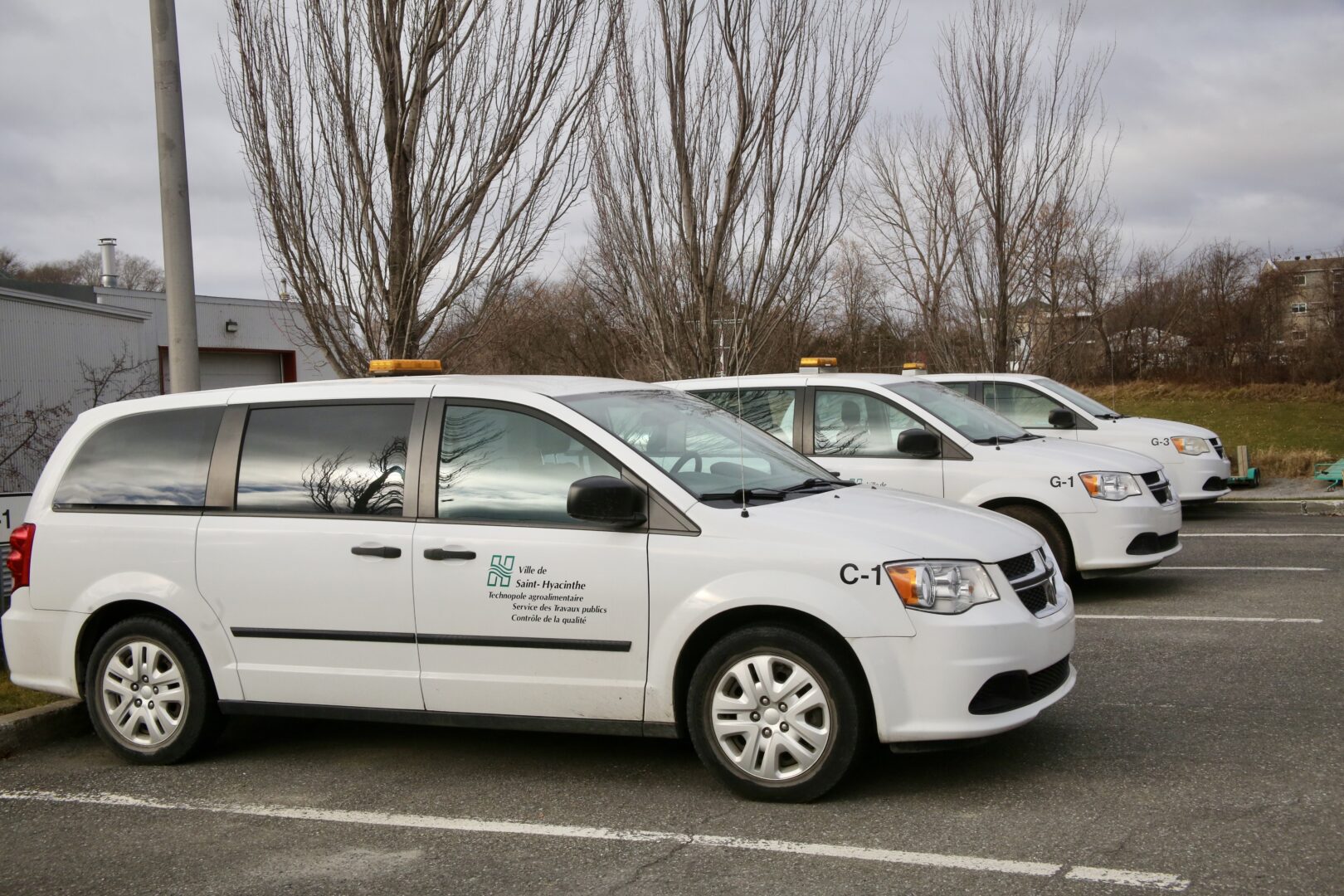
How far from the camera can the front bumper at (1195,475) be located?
14.1 m

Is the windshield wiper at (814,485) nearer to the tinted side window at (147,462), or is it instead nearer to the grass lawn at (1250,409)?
the tinted side window at (147,462)

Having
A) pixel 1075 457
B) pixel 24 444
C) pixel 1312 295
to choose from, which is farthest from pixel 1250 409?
pixel 24 444

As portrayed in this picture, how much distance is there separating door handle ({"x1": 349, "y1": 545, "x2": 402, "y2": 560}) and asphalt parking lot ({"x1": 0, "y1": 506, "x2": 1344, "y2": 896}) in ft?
3.17

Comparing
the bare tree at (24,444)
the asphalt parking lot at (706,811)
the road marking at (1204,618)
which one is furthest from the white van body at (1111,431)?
the bare tree at (24,444)

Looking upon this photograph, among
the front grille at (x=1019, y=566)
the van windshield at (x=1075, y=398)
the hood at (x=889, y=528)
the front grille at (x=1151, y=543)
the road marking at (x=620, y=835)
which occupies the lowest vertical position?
the road marking at (x=620, y=835)

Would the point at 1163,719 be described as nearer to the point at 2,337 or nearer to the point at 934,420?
the point at 934,420

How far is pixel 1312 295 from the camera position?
119 ft

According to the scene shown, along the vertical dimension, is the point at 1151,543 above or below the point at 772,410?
below

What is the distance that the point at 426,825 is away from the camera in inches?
192

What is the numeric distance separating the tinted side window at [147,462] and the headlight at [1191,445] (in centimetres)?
1107

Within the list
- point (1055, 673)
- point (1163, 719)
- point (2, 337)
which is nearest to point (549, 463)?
point (1055, 673)

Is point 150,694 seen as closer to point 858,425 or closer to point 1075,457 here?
point 858,425

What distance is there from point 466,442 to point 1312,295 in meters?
36.2

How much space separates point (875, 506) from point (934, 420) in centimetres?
447
